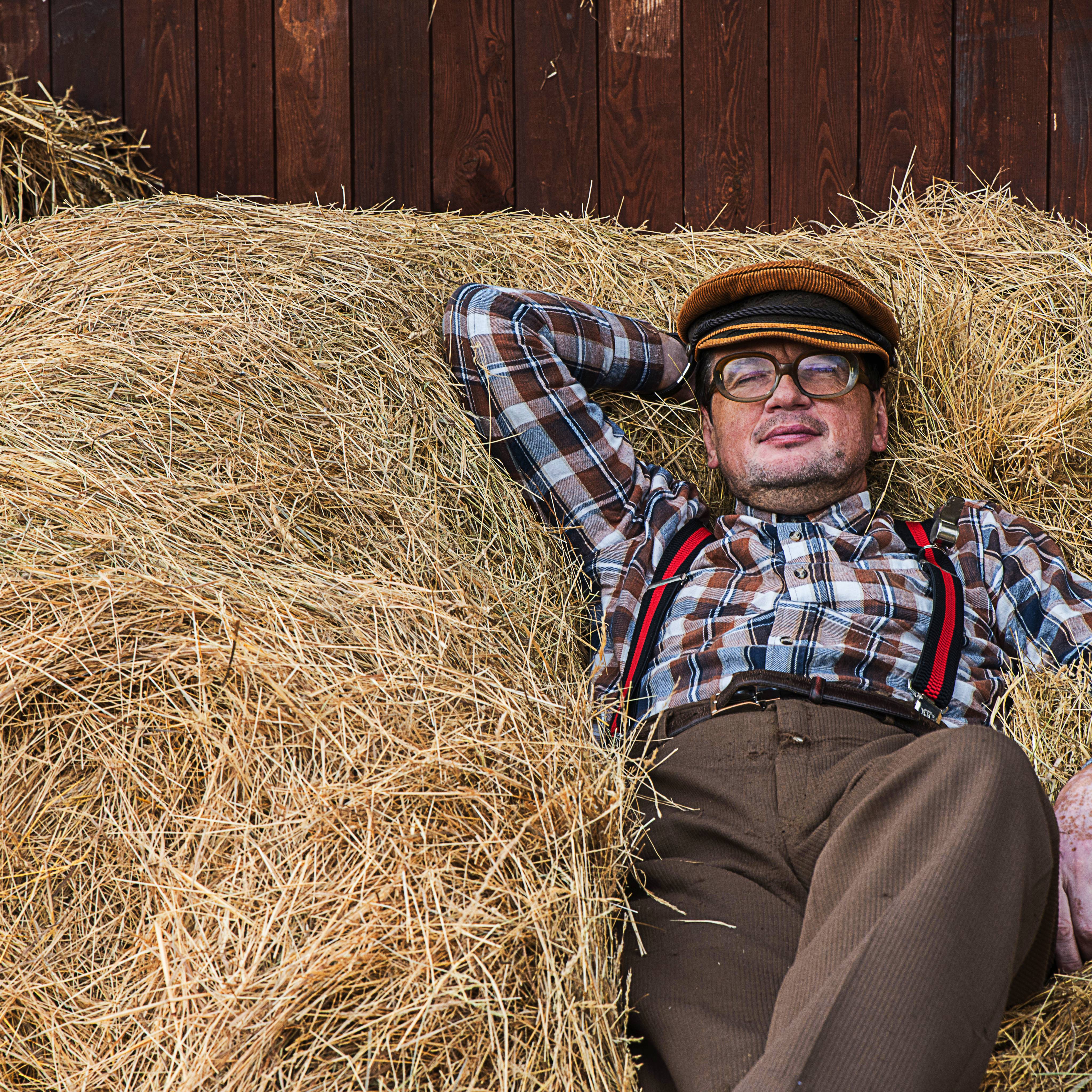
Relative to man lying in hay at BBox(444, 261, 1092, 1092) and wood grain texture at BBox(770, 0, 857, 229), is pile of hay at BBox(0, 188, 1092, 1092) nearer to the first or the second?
man lying in hay at BBox(444, 261, 1092, 1092)

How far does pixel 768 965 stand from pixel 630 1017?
0.20m

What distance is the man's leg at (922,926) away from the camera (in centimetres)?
96

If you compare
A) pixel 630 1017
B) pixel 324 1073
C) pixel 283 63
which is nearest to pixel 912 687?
pixel 630 1017

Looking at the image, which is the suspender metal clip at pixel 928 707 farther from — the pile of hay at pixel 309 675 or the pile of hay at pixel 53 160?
the pile of hay at pixel 53 160

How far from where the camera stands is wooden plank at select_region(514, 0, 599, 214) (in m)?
2.71

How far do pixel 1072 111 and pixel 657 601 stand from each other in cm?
186

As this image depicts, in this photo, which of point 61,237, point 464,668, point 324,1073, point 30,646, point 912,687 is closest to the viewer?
point 324,1073

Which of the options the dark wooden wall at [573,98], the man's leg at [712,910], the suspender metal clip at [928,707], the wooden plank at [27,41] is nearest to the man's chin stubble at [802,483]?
the suspender metal clip at [928,707]

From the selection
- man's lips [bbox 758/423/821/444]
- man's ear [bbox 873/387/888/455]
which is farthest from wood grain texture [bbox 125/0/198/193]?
man's ear [bbox 873/387/888/455]

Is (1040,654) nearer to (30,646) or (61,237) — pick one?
(30,646)

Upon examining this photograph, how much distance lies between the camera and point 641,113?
2.72 meters

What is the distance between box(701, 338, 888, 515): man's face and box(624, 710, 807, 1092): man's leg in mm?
561

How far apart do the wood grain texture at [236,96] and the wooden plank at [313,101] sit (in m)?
0.03

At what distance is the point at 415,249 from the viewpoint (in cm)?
225
